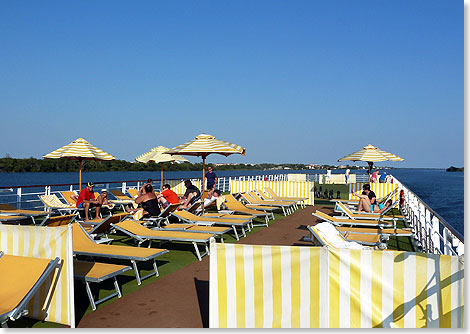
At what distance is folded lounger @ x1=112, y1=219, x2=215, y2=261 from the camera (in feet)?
19.7

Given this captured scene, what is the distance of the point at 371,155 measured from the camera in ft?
44.7

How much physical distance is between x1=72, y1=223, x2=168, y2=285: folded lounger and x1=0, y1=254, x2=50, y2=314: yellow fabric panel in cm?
118

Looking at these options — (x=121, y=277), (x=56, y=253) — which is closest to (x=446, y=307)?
(x=56, y=253)

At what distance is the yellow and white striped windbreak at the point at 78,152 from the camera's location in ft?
32.8

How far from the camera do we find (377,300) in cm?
304

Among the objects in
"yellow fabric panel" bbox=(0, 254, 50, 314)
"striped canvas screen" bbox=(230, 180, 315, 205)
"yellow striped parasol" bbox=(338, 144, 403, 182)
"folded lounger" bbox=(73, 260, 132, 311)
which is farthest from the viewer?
"striped canvas screen" bbox=(230, 180, 315, 205)

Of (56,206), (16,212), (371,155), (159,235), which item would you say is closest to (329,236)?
(159,235)

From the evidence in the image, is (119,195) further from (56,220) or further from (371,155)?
(371,155)

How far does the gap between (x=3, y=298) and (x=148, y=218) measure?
4835 mm

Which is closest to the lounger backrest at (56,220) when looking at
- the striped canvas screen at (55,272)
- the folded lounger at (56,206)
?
the striped canvas screen at (55,272)

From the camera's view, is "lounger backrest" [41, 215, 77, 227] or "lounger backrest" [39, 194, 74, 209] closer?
"lounger backrest" [41, 215, 77, 227]

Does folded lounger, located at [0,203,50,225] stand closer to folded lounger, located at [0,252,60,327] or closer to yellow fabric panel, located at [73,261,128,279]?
yellow fabric panel, located at [73,261,128,279]

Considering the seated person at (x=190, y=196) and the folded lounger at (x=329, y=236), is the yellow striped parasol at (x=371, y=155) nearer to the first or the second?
the seated person at (x=190, y=196)

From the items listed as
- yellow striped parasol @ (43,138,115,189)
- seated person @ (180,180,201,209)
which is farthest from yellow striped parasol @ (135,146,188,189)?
seated person @ (180,180,201,209)
